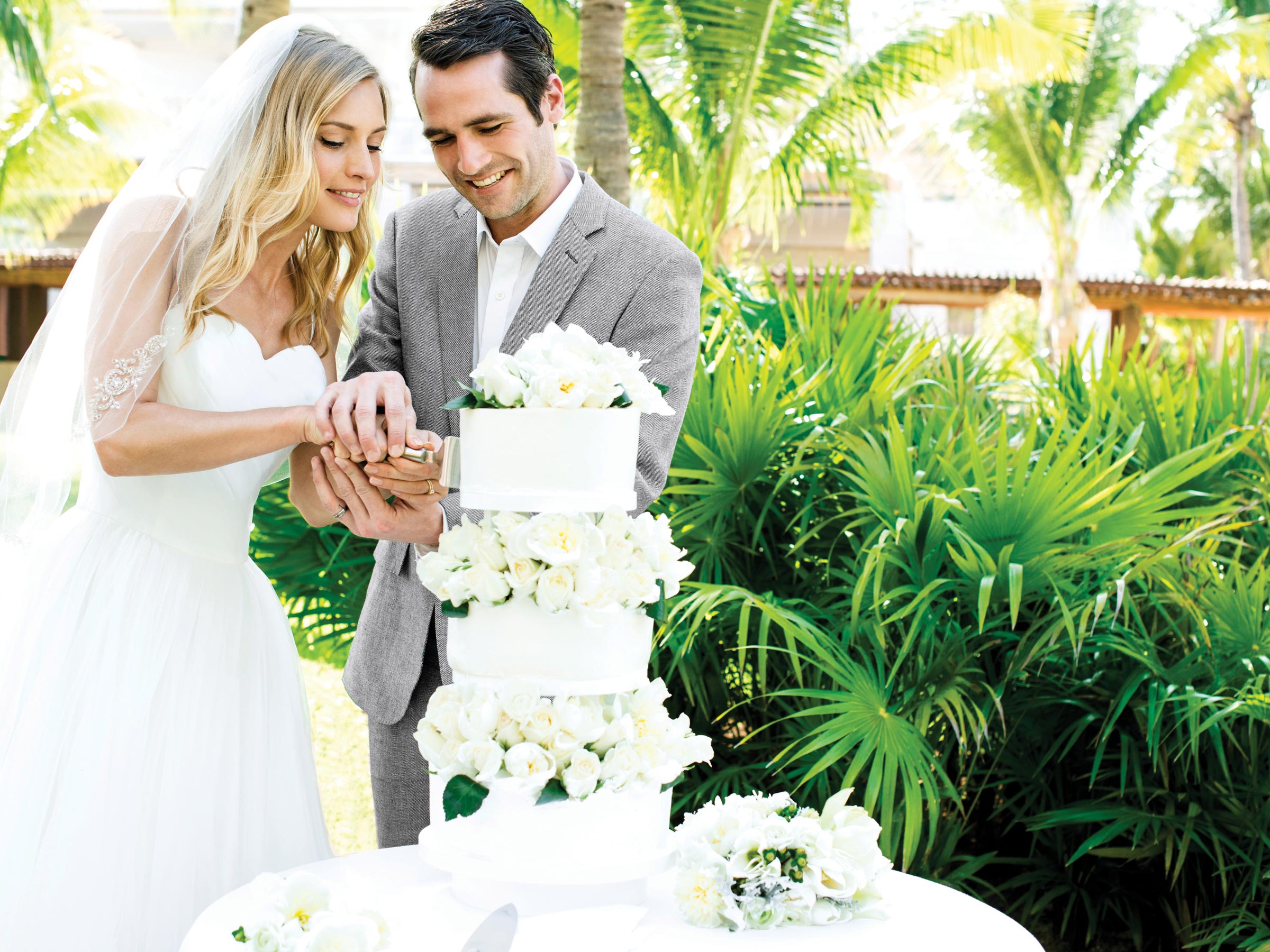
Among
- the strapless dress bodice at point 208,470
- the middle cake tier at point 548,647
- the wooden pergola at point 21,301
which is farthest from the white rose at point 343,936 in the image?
the wooden pergola at point 21,301

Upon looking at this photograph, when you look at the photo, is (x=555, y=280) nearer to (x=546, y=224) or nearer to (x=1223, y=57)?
(x=546, y=224)

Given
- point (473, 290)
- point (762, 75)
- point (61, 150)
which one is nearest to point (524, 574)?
point (473, 290)

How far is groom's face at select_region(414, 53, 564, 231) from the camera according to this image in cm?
230

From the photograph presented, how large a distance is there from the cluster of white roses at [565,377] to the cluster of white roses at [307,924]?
2.33 ft

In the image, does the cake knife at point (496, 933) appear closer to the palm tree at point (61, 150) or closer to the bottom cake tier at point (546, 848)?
the bottom cake tier at point (546, 848)

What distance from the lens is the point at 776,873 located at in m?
1.63

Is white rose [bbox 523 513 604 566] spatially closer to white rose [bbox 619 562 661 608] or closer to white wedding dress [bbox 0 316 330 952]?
white rose [bbox 619 562 661 608]

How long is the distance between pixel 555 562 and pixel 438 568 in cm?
20

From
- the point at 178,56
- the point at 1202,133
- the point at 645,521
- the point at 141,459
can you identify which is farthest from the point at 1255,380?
the point at 178,56

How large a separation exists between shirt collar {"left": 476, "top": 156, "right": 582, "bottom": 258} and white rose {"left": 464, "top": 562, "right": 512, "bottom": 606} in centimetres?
100

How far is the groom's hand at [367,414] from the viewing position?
1.91m

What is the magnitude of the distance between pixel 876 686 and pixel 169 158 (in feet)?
8.06

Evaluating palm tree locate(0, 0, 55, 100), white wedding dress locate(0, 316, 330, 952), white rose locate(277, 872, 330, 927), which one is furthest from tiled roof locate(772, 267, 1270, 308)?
white rose locate(277, 872, 330, 927)

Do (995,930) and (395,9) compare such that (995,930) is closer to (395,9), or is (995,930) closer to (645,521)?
(645,521)
